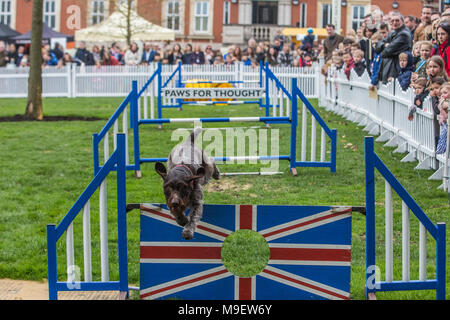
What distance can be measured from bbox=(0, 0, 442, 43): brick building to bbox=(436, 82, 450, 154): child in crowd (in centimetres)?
4735

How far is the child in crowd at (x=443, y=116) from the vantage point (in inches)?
374

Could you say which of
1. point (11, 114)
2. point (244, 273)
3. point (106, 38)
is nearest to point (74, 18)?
point (106, 38)

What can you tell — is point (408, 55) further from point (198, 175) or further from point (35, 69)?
point (35, 69)

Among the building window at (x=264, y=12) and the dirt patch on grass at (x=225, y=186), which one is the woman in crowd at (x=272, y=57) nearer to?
the dirt patch on grass at (x=225, y=186)

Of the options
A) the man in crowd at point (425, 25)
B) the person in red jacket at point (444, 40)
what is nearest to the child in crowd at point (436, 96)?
the person in red jacket at point (444, 40)

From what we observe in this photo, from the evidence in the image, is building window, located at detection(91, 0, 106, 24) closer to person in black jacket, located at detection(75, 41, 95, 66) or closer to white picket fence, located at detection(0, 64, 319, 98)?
person in black jacket, located at detection(75, 41, 95, 66)

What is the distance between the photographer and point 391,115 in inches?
549

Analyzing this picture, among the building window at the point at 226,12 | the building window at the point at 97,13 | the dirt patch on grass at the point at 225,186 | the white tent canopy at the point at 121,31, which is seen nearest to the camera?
the dirt patch on grass at the point at 225,186

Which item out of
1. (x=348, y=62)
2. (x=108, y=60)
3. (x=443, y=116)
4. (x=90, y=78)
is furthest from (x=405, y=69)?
(x=108, y=60)

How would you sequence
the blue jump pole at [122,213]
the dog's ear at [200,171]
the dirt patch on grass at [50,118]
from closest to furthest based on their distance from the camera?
the blue jump pole at [122,213] → the dog's ear at [200,171] → the dirt patch on grass at [50,118]

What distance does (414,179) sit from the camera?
411 inches

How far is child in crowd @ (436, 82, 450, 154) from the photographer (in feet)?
31.1

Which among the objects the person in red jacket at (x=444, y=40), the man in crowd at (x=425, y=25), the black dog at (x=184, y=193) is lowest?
the black dog at (x=184, y=193)

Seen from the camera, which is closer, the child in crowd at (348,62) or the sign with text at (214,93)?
the sign with text at (214,93)
